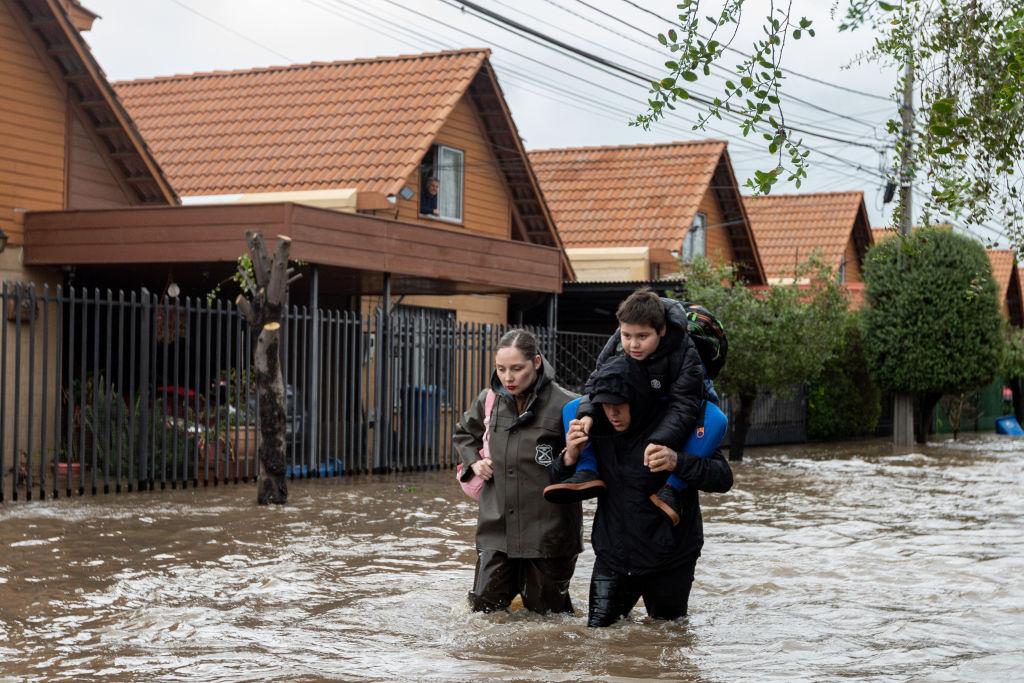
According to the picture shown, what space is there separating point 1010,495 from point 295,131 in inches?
513

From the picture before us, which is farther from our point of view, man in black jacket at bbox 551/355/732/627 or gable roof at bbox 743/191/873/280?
gable roof at bbox 743/191/873/280

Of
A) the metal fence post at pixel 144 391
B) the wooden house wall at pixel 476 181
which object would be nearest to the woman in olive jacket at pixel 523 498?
the metal fence post at pixel 144 391

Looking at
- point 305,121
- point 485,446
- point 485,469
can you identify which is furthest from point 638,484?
point 305,121

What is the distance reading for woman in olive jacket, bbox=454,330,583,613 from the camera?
6.91 m

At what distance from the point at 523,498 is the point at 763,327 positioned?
15916mm

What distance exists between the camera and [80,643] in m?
7.16

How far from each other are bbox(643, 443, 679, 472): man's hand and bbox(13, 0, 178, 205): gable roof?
1302 cm

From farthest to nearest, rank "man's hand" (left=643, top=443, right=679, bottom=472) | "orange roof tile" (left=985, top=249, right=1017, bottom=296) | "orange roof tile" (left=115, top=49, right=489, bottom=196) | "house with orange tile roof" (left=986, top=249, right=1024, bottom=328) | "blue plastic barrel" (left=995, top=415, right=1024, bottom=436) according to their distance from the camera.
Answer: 1. "house with orange tile roof" (left=986, top=249, right=1024, bottom=328)
2. "orange roof tile" (left=985, top=249, right=1017, bottom=296)
3. "blue plastic barrel" (left=995, top=415, right=1024, bottom=436)
4. "orange roof tile" (left=115, top=49, right=489, bottom=196)
5. "man's hand" (left=643, top=443, right=679, bottom=472)

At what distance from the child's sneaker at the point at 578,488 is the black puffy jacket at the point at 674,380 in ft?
0.97

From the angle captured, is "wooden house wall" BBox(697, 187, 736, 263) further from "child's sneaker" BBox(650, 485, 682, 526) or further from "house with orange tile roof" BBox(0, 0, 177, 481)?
"child's sneaker" BBox(650, 485, 682, 526)

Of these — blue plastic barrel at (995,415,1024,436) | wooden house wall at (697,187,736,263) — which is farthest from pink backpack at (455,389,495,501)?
blue plastic barrel at (995,415,1024,436)

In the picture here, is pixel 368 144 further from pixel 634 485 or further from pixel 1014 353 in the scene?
pixel 1014 353

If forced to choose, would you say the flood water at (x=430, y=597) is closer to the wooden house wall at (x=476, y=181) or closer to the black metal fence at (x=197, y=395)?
the black metal fence at (x=197, y=395)

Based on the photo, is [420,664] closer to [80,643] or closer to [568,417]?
[568,417]
